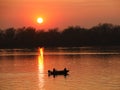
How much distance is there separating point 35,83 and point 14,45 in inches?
3704

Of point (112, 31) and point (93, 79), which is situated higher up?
point (112, 31)

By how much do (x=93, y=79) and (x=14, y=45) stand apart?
93.7 meters

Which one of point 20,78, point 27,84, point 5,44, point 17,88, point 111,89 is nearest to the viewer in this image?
point 111,89

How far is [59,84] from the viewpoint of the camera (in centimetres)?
2873

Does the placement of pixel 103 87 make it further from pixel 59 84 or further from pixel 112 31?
pixel 112 31

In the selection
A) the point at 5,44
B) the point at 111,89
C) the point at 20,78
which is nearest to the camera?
the point at 111,89

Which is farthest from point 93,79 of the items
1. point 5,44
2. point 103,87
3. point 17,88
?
point 5,44

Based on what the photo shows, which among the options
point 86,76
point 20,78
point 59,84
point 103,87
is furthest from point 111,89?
point 20,78

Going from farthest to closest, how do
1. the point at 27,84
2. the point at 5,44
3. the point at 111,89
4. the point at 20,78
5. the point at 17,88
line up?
the point at 5,44 < the point at 20,78 < the point at 27,84 < the point at 17,88 < the point at 111,89

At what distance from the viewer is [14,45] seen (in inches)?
4828

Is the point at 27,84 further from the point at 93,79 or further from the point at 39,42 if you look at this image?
the point at 39,42

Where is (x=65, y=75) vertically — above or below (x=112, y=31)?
below

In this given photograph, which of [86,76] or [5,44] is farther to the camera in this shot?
Answer: [5,44]

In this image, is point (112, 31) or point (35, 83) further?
point (112, 31)
